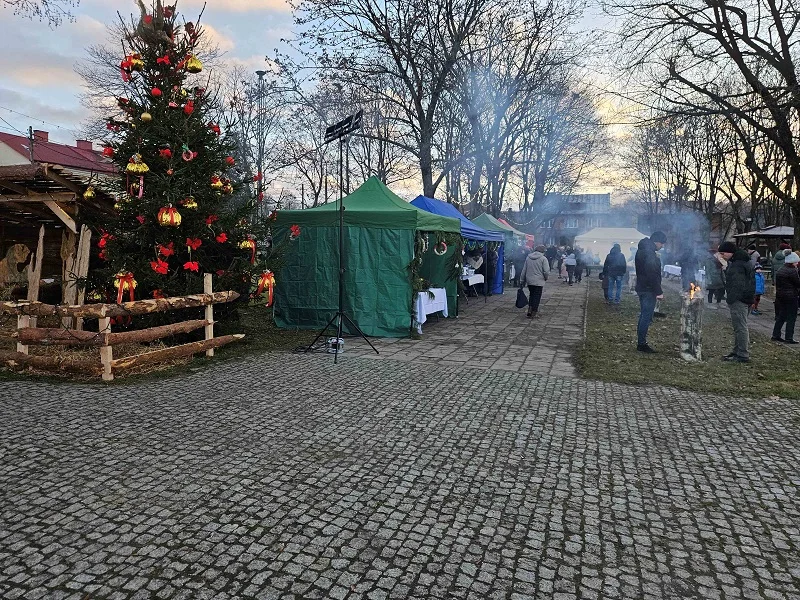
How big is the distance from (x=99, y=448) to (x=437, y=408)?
302cm

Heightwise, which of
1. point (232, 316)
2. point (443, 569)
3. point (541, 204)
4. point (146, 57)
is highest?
point (541, 204)

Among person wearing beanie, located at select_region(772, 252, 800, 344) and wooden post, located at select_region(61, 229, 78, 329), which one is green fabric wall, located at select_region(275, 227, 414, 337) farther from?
person wearing beanie, located at select_region(772, 252, 800, 344)

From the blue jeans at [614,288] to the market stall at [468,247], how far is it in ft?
13.2

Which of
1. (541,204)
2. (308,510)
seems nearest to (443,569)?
(308,510)

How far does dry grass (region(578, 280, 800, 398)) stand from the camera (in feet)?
21.9

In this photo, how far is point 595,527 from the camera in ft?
10.3

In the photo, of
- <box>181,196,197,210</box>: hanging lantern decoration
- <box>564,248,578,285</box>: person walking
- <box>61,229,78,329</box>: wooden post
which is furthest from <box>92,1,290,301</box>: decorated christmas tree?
<box>564,248,578,285</box>: person walking

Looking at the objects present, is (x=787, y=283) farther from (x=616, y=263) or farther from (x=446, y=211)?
→ (x=446, y=211)

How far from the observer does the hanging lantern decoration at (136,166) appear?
24.6ft

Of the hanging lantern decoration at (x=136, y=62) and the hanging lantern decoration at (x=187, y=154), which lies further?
the hanging lantern decoration at (x=136, y=62)

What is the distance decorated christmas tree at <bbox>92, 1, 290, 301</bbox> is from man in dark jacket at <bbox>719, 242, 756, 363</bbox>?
6978 mm

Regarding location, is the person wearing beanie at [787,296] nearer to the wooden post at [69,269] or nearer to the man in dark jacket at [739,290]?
the man in dark jacket at [739,290]

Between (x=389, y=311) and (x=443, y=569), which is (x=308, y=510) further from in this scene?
(x=389, y=311)

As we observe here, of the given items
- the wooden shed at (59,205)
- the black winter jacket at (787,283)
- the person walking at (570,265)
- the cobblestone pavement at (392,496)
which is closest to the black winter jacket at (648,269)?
the black winter jacket at (787,283)
